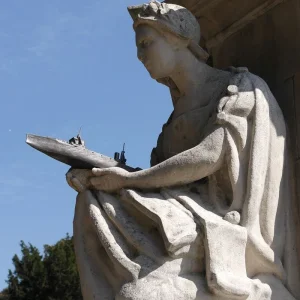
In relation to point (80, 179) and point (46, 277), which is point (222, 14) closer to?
point (80, 179)

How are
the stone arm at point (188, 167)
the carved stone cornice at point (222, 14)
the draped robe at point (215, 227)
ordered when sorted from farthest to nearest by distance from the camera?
the carved stone cornice at point (222, 14), the stone arm at point (188, 167), the draped robe at point (215, 227)

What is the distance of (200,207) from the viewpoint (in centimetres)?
613

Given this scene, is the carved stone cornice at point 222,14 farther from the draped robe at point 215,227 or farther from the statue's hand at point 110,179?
the statue's hand at point 110,179

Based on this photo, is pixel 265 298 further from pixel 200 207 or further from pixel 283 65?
pixel 283 65

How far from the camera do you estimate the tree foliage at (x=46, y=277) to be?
31.6 meters

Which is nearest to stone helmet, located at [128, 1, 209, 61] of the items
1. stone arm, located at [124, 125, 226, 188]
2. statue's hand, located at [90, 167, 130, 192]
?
stone arm, located at [124, 125, 226, 188]

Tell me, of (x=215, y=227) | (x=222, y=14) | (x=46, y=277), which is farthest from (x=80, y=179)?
(x=46, y=277)

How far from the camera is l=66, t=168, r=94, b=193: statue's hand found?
6344mm

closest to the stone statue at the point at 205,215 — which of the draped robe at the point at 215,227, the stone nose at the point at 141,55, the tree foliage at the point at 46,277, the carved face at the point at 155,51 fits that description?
the draped robe at the point at 215,227

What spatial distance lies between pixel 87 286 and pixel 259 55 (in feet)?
7.43

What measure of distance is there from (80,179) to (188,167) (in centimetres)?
78

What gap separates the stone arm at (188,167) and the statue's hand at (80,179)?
0.93ft

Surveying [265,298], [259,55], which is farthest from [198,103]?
[265,298]

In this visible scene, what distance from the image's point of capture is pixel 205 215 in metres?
6.01
